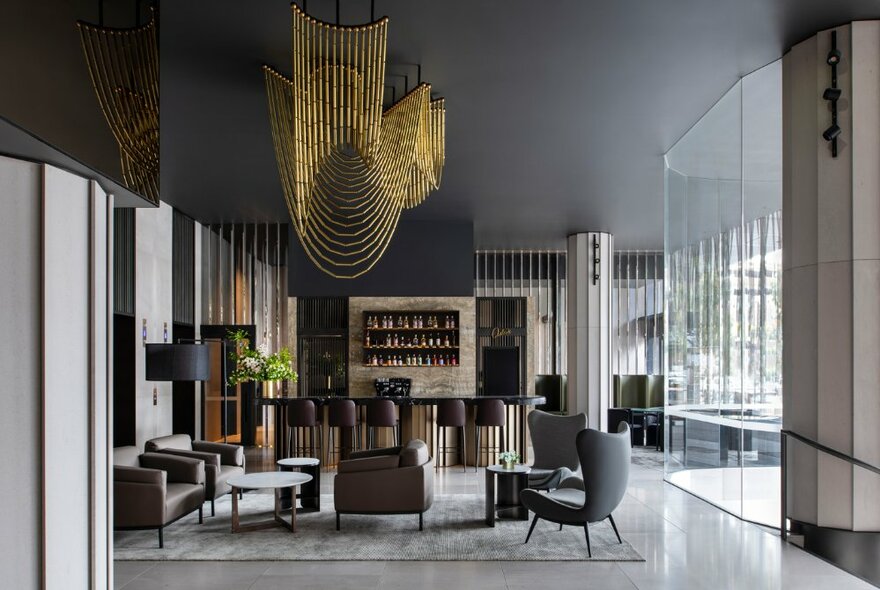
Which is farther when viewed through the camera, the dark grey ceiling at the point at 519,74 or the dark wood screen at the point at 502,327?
the dark wood screen at the point at 502,327

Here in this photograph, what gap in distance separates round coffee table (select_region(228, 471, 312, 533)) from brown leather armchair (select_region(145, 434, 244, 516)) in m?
0.57

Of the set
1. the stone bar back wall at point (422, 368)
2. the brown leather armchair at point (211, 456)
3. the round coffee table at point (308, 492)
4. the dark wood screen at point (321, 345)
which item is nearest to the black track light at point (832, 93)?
the round coffee table at point (308, 492)

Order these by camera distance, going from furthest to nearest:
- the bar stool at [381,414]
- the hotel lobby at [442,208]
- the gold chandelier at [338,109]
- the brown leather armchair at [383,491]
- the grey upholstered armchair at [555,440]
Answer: the bar stool at [381,414], the grey upholstered armchair at [555,440], the brown leather armchair at [383,491], the gold chandelier at [338,109], the hotel lobby at [442,208]

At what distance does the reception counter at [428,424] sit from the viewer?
36.9 ft

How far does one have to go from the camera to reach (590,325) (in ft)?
45.9

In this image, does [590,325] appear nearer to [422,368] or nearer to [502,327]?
[502,327]

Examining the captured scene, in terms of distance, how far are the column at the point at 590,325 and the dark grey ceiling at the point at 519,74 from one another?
3.43 meters

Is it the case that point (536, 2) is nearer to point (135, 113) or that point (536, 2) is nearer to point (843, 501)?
point (135, 113)

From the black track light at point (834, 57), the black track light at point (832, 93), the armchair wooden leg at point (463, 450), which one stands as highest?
the black track light at point (834, 57)

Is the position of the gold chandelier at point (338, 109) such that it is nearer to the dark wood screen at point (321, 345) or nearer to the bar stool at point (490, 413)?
the bar stool at point (490, 413)

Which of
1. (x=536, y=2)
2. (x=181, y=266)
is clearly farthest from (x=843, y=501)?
(x=181, y=266)

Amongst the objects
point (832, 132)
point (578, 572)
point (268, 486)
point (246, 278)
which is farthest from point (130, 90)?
point (246, 278)

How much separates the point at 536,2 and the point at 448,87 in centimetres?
172

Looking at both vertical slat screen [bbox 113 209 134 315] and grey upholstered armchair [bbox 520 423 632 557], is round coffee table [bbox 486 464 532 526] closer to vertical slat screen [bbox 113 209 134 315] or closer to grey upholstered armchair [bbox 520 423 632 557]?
grey upholstered armchair [bbox 520 423 632 557]
